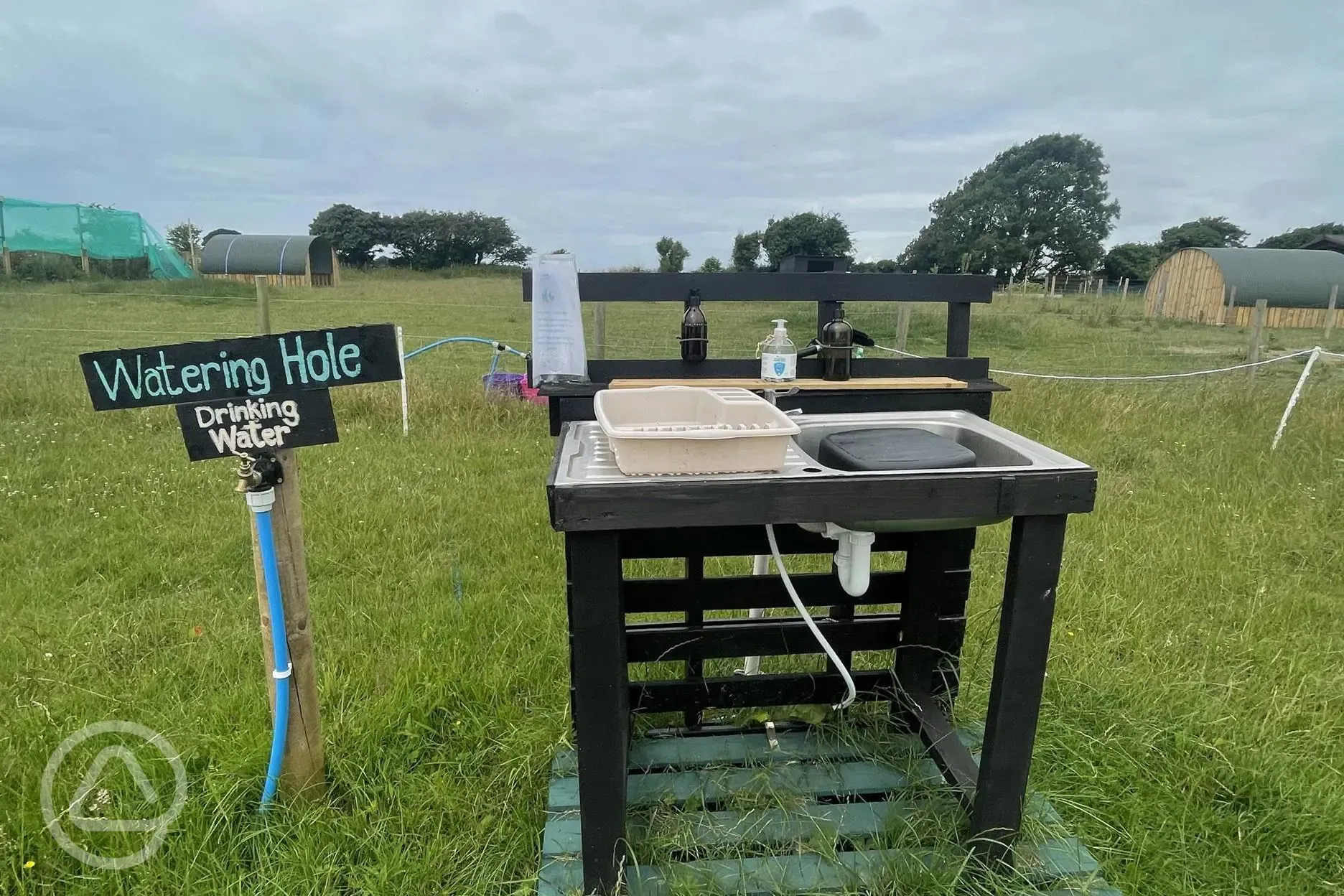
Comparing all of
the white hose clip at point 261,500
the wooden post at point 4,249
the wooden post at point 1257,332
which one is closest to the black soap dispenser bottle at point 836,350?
the white hose clip at point 261,500

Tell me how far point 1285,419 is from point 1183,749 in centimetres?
422

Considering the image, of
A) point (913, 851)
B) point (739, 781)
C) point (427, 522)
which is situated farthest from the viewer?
point (427, 522)

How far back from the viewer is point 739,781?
1.95 metres

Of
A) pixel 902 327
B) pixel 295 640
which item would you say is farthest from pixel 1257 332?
pixel 295 640

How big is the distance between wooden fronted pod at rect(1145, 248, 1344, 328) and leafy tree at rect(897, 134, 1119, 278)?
21.6m

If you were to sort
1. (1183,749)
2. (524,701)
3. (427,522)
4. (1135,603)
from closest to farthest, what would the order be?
1. (1183,749)
2. (524,701)
3. (1135,603)
4. (427,522)

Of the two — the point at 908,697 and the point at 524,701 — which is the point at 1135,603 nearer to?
the point at 908,697

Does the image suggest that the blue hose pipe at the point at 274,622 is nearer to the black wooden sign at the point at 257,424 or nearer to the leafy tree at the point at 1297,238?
the black wooden sign at the point at 257,424

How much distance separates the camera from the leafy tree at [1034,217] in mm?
44969

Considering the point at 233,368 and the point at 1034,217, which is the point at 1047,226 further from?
the point at 233,368

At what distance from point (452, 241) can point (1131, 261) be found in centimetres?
3865

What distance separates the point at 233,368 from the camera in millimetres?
Result: 1590

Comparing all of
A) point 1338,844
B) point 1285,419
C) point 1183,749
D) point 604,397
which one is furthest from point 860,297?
point 1285,419

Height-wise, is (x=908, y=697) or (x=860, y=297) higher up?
(x=860, y=297)
